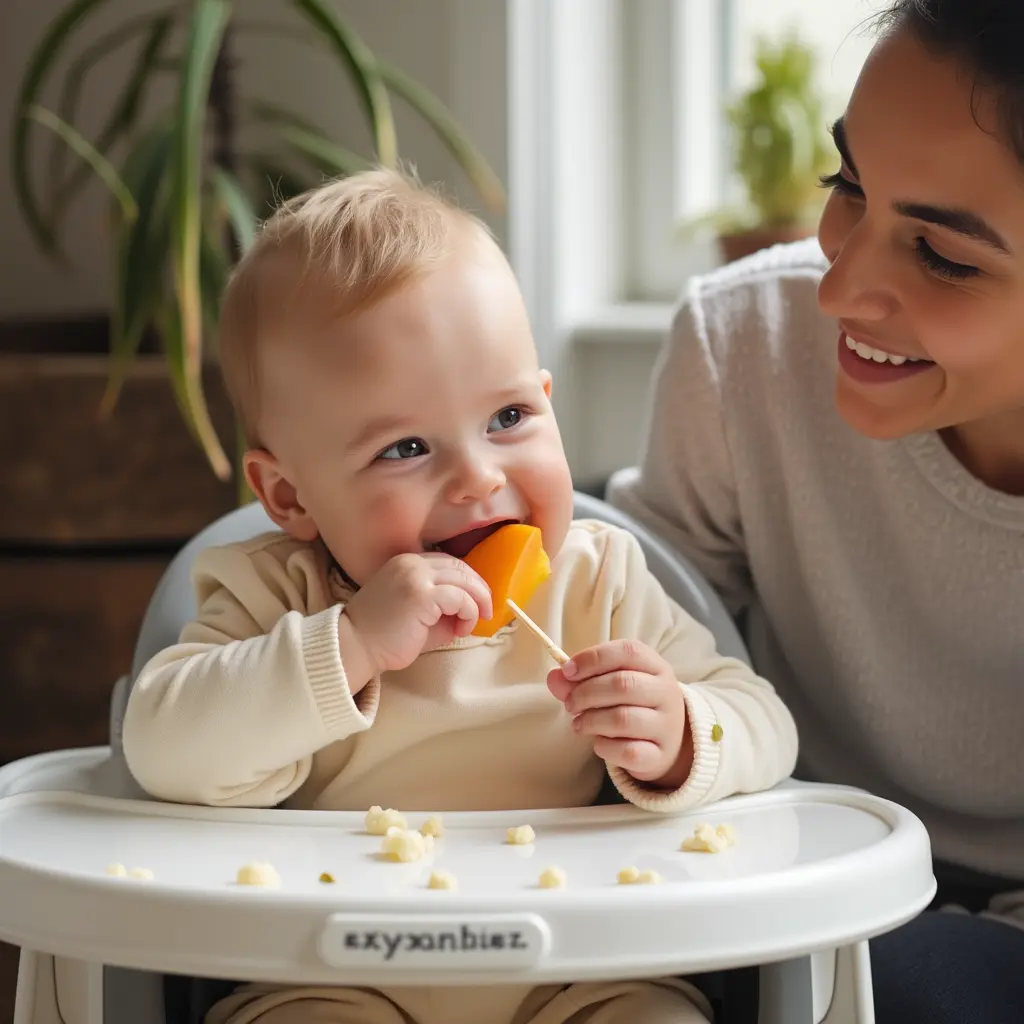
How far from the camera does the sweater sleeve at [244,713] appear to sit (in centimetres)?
90

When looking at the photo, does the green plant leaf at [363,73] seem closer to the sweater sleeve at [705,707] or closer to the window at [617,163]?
the window at [617,163]

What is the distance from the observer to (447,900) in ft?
2.35

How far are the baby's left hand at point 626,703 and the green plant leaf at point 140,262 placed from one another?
104 cm

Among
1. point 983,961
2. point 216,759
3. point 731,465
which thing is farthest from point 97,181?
point 983,961

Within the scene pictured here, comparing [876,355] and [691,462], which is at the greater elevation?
[876,355]

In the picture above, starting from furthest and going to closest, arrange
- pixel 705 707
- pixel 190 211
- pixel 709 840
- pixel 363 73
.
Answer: pixel 363 73, pixel 190 211, pixel 705 707, pixel 709 840

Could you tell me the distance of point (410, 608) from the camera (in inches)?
35.4

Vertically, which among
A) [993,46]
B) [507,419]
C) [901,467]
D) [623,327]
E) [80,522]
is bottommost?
[80,522]

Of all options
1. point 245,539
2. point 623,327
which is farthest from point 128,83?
point 245,539

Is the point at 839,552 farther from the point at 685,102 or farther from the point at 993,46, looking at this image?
the point at 685,102

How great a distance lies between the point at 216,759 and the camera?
2.97 ft

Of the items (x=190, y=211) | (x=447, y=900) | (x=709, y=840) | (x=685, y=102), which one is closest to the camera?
(x=447, y=900)

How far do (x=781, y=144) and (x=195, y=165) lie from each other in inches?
29.1

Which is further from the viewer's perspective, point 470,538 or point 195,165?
point 195,165
